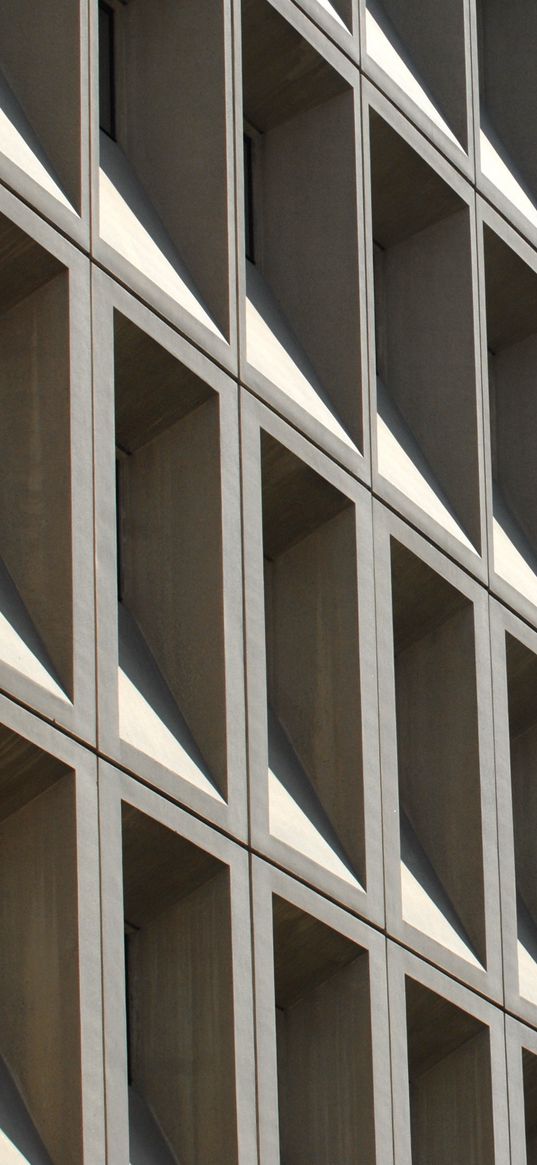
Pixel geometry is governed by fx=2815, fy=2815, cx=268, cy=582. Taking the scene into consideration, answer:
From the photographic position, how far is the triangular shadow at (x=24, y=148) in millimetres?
19031

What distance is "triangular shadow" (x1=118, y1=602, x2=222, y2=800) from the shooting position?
19391mm

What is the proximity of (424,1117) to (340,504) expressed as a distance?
17.3 feet

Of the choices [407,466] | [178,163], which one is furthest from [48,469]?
[407,466]

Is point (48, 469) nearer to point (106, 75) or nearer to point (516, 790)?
point (106, 75)

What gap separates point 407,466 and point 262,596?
13.2 ft

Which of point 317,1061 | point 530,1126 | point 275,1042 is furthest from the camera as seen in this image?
point 530,1126

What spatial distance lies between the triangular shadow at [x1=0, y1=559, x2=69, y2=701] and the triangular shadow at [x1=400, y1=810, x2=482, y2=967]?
221 inches

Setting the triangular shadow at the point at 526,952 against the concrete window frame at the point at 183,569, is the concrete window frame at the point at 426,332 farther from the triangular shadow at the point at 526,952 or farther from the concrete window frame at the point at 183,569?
the concrete window frame at the point at 183,569

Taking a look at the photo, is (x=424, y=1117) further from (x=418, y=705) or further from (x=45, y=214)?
(x=45, y=214)

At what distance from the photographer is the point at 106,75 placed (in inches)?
852

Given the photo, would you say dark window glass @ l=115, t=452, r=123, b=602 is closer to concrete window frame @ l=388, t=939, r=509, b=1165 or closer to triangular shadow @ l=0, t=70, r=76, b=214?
A: triangular shadow @ l=0, t=70, r=76, b=214

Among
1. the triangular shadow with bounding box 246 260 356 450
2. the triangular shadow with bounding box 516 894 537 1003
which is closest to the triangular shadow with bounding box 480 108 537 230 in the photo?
the triangular shadow with bounding box 246 260 356 450

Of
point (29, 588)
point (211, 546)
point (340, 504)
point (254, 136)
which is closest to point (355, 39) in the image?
point (254, 136)

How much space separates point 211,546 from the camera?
67.2ft
